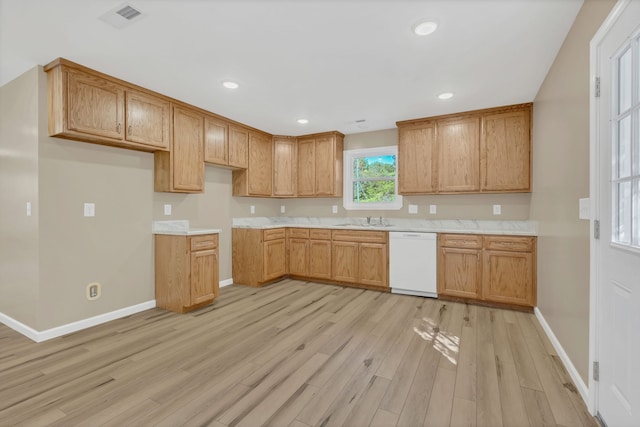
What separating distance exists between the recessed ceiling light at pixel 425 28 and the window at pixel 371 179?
2.61 meters

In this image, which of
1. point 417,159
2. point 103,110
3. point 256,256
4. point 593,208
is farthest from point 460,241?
point 103,110

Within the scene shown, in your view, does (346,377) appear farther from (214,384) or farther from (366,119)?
(366,119)

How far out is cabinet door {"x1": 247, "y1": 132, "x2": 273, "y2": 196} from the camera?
475 cm

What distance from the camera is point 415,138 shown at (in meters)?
4.27

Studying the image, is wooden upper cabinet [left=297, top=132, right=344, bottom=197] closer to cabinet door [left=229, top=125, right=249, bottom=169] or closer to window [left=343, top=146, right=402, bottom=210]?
window [left=343, top=146, right=402, bottom=210]

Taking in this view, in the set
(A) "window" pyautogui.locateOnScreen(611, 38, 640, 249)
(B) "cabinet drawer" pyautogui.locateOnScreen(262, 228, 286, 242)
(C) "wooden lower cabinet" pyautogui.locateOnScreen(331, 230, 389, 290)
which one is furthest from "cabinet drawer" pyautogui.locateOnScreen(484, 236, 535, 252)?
(B) "cabinet drawer" pyautogui.locateOnScreen(262, 228, 286, 242)

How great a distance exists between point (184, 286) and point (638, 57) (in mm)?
3852

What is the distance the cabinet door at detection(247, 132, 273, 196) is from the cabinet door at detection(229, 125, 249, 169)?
0.09 metres

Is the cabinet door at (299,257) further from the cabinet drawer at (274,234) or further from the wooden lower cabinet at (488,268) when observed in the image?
the wooden lower cabinet at (488,268)

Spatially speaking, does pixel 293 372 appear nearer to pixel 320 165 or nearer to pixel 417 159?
pixel 417 159

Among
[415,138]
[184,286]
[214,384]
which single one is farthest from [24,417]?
[415,138]

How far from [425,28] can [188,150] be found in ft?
9.57

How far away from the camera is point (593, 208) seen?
1.65 m

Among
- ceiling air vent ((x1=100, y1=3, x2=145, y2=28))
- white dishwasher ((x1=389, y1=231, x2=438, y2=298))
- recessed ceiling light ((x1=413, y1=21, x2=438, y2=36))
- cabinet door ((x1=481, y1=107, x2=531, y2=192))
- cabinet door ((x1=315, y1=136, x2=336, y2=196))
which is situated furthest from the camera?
cabinet door ((x1=315, y1=136, x2=336, y2=196))
